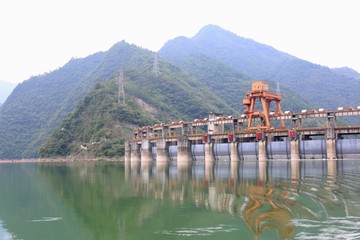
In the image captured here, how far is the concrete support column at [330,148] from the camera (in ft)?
160

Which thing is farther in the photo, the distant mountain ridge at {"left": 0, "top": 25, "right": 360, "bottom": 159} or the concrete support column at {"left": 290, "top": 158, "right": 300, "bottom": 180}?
the distant mountain ridge at {"left": 0, "top": 25, "right": 360, "bottom": 159}

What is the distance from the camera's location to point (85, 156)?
9300cm

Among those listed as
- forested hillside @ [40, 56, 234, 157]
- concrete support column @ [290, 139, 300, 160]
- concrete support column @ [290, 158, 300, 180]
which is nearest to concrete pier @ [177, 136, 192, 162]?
concrete support column @ [290, 139, 300, 160]

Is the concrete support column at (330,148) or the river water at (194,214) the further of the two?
the concrete support column at (330,148)

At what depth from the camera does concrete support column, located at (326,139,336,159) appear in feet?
160

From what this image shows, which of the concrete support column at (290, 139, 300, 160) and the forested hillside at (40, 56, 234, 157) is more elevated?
the forested hillside at (40, 56, 234, 157)

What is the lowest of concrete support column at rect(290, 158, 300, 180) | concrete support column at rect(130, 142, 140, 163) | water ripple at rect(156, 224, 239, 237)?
water ripple at rect(156, 224, 239, 237)

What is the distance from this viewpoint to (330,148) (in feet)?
161

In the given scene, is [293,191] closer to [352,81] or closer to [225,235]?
[225,235]

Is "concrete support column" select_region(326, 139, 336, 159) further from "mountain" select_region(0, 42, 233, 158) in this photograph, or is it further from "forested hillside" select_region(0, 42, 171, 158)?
"forested hillside" select_region(0, 42, 171, 158)

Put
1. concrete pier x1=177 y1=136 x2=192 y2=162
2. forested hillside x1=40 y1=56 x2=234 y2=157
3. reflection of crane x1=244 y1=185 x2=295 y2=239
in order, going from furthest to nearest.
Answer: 1. forested hillside x1=40 y1=56 x2=234 y2=157
2. concrete pier x1=177 y1=136 x2=192 y2=162
3. reflection of crane x1=244 y1=185 x2=295 y2=239

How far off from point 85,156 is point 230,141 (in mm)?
44938

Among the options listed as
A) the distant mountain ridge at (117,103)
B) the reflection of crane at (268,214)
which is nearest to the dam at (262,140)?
the distant mountain ridge at (117,103)

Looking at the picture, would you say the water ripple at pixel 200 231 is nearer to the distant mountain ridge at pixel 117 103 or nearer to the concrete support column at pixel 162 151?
the concrete support column at pixel 162 151
